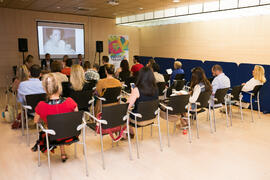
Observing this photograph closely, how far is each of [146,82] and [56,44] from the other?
868 centimetres

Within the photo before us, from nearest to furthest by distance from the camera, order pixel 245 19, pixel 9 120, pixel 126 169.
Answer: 1. pixel 126 169
2. pixel 9 120
3. pixel 245 19

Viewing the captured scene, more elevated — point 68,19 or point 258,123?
point 68,19

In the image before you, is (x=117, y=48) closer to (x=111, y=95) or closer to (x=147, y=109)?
(x=111, y=95)

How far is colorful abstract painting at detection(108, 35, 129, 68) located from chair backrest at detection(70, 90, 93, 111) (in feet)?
25.1

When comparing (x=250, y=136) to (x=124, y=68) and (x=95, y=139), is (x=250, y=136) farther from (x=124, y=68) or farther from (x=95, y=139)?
(x=124, y=68)

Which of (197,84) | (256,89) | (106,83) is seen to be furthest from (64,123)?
(256,89)

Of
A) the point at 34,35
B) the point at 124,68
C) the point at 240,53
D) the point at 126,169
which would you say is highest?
the point at 34,35

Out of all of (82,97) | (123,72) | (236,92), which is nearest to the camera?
(82,97)

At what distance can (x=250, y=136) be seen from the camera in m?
4.25

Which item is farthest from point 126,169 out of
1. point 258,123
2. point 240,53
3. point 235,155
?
point 240,53

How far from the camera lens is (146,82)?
3.46 m

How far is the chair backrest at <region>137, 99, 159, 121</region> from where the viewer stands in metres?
3.27

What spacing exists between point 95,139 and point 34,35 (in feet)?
26.5

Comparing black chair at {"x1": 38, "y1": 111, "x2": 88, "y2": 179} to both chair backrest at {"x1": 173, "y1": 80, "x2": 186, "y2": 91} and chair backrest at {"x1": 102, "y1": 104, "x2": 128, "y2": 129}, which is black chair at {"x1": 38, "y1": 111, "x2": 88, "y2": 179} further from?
chair backrest at {"x1": 173, "y1": 80, "x2": 186, "y2": 91}
